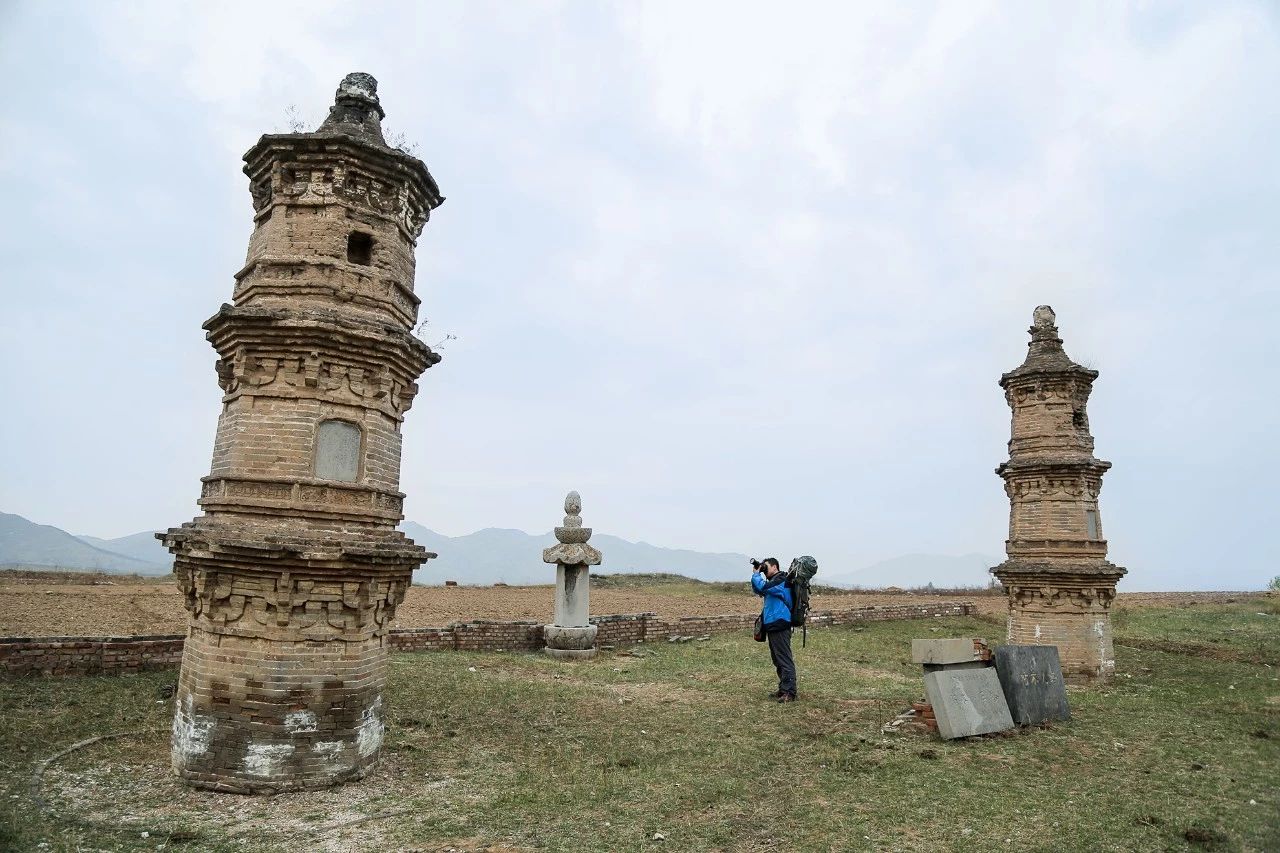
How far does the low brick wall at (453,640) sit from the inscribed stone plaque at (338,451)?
26.8 feet

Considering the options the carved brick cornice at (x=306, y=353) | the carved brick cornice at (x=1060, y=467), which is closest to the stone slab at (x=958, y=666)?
the carved brick cornice at (x=1060, y=467)

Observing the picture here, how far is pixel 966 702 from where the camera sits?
9.91 m

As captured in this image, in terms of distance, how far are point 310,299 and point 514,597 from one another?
90.5 ft

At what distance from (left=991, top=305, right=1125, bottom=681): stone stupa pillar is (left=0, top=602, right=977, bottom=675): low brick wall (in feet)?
31.9

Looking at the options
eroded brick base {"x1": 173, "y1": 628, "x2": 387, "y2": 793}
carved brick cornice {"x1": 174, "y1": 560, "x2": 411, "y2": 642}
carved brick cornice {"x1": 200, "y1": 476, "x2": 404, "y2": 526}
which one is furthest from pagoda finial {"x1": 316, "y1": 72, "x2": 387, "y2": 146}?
eroded brick base {"x1": 173, "y1": 628, "x2": 387, "y2": 793}

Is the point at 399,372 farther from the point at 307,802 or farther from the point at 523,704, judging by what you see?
the point at 523,704

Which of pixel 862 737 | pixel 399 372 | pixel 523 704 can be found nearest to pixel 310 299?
pixel 399 372

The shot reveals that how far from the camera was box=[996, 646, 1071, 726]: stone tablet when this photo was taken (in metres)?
10.5

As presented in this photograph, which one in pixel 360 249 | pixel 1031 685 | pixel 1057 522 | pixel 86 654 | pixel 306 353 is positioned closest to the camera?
pixel 306 353

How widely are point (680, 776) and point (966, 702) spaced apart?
410 centimetres

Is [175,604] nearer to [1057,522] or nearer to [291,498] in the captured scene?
[291,498]

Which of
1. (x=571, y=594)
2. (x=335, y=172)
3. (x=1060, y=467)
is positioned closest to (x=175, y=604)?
(x=571, y=594)

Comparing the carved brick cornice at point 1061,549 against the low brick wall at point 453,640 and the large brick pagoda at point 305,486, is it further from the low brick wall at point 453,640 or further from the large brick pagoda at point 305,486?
the large brick pagoda at point 305,486

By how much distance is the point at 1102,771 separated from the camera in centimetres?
839
